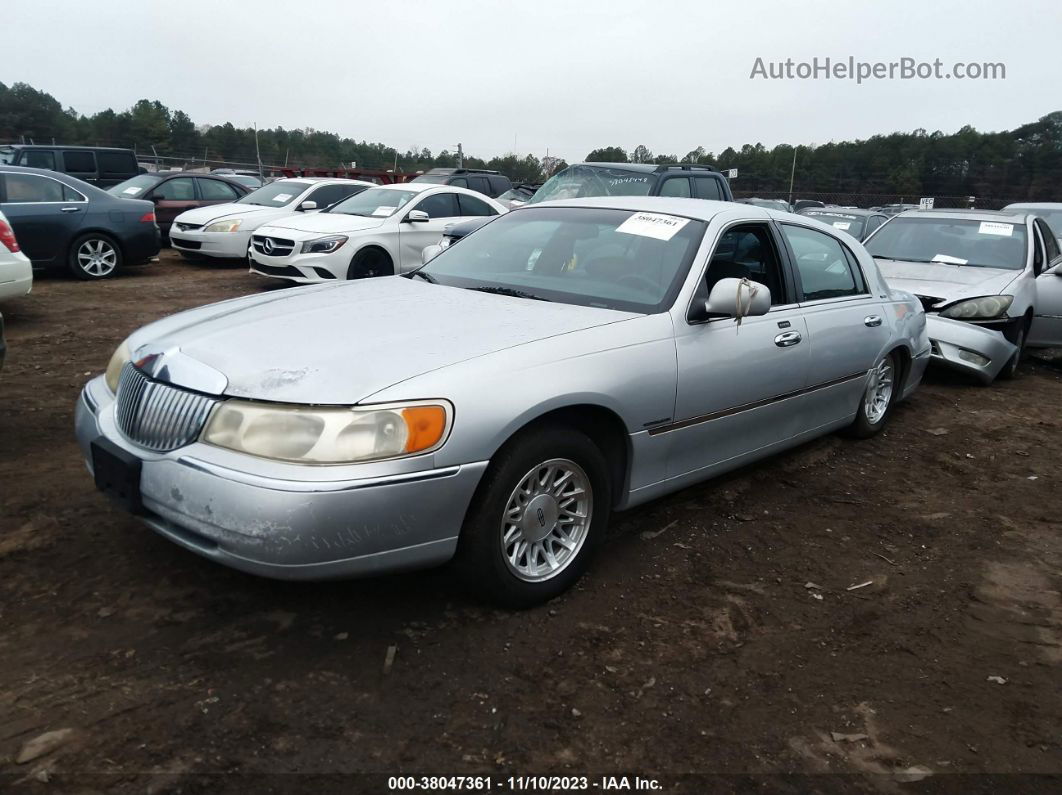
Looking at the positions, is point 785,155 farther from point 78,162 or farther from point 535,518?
point 535,518

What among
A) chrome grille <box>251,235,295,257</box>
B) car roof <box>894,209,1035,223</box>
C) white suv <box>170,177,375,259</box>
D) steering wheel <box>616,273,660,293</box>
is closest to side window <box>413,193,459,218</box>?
chrome grille <box>251,235,295,257</box>

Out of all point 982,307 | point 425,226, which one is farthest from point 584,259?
point 425,226

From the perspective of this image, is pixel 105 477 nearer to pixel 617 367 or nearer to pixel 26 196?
pixel 617 367

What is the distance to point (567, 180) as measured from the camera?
984cm

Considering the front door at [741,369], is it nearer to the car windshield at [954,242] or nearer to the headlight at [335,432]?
the headlight at [335,432]

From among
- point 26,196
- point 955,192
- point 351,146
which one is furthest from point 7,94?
point 955,192

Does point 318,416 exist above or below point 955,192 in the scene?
below

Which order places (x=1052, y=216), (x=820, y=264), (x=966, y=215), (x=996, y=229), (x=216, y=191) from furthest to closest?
(x=216, y=191) → (x=1052, y=216) → (x=966, y=215) → (x=996, y=229) → (x=820, y=264)

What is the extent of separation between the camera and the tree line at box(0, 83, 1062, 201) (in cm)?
3167

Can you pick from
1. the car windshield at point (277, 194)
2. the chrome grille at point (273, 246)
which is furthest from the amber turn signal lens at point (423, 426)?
the car windshield at point (277, 194)

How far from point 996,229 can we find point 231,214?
34.4 ft

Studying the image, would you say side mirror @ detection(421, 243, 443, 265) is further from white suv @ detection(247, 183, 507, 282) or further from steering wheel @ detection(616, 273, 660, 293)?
white suv @ detection(247, 183, 507, 282)

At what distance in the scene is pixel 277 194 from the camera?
1368 centimetres

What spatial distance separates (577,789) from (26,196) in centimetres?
1043
